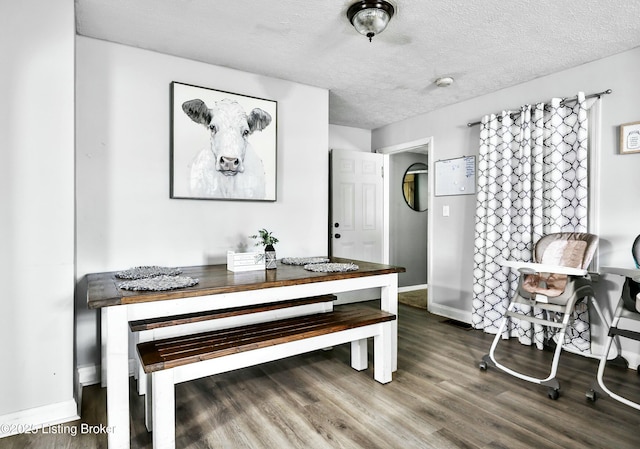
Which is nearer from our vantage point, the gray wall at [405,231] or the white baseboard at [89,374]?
the white baseboard at [89,374]

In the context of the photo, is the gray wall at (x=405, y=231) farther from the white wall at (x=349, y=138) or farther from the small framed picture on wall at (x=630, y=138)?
the small framed picture on wall at (x=630, y=138)

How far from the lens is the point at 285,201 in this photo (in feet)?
10.5

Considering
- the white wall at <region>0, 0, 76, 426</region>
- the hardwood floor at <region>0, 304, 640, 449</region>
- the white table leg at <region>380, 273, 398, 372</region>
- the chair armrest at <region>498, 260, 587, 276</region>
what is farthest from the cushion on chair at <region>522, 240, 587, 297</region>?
the white wall at <region>0, 0, 76, 426</region>

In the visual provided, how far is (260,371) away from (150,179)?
5.22 ft

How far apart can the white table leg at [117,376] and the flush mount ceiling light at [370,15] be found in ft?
6.39

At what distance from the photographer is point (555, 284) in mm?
2457

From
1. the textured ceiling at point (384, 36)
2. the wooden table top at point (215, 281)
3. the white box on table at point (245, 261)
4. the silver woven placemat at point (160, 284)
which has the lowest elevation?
the wooden table top at point (215, 281)

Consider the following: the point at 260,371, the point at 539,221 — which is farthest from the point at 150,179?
the point at 539,221

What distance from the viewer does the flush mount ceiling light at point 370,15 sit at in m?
1.98

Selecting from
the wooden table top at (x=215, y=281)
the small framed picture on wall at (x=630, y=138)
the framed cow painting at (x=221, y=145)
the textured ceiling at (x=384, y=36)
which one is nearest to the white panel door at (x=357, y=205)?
the textured ceiling at (x=384, y=36)

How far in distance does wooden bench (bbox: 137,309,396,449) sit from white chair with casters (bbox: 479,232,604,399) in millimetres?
875

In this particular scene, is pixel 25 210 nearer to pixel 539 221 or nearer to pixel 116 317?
pixel 116 317

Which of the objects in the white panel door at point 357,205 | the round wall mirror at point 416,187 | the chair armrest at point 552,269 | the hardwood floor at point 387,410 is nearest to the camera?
the hardwood floor at point 387,410

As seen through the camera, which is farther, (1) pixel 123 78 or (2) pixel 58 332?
(1) pixel 123 78
